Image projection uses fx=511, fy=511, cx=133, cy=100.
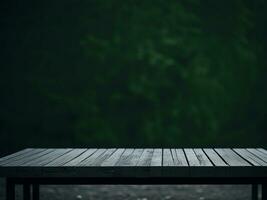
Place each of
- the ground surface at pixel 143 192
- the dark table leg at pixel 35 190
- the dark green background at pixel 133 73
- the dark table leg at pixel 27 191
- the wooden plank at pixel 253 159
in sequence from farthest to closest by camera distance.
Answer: the dark green background at pixel 133 73 → the ground surface at pixel 143 192 → the dark table leg at pixel 35 190 → the dark table leg at pixel 27 191 → the wooden plank at pixel 253 159

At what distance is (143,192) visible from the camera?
5.77 meters

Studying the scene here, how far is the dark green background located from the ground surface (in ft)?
2.84

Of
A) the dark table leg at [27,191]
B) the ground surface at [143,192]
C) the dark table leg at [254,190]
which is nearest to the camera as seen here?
the dark table leg at [27,191]

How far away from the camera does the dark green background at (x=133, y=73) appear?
683 centimetres

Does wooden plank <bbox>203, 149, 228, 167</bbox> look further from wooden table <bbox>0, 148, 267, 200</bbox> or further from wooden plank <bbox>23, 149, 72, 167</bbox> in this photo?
wooden plank <bbox>23, 149, 72, 167</bbox>

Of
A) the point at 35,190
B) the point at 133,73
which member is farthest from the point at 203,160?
the point at 133,73

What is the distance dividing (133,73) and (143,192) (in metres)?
1.78

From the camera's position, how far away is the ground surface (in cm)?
538

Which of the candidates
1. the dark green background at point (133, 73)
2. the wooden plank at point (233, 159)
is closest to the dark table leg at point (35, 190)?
the wooden plank at point (233, 159)

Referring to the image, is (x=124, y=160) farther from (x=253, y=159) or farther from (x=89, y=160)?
(x=253, y=159)

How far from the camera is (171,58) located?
22.7 ft

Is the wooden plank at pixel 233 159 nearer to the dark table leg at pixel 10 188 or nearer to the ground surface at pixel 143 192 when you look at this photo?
the dark table leg at pixel 10 188

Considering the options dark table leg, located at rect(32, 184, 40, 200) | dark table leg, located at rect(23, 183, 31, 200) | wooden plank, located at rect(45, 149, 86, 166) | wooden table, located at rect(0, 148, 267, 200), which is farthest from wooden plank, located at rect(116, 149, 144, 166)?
dark table leg, located at rect(32, 184, 40, 200)

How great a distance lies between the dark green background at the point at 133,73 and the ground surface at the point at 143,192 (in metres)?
0.87
